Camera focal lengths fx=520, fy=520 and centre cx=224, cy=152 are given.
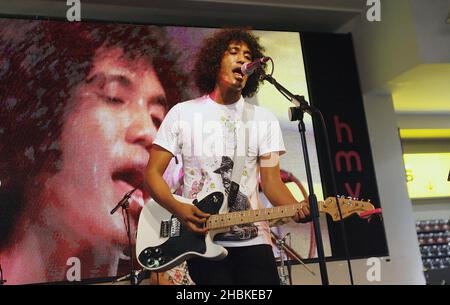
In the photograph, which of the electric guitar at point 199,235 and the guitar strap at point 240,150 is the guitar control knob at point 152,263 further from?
the guitar strap at point 240,150

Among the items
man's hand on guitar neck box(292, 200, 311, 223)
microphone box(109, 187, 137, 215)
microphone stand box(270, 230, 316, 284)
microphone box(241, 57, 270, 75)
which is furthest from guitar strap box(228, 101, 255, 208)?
microphone box(109, 187, 137, 215)

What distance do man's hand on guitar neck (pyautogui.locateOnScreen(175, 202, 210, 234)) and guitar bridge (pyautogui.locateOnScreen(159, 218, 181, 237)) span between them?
25 mm

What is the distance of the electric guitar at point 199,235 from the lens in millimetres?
1918

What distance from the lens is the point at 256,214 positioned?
2.01 meters

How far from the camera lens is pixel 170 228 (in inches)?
80.9

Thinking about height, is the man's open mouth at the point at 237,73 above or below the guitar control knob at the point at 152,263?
above

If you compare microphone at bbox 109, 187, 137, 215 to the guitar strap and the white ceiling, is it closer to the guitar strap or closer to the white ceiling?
the guitar strap

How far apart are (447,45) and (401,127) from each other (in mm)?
587

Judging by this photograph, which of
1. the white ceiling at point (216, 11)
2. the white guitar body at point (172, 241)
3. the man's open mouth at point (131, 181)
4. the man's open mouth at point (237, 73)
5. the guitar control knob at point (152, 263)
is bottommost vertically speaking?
the guitar control knob at point (152, 263)

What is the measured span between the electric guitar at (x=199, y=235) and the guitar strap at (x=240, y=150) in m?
0.09

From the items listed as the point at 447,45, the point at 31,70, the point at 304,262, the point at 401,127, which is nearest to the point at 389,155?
the point at 401,127

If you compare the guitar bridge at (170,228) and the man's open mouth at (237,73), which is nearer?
the guitar bridge at (170,228)

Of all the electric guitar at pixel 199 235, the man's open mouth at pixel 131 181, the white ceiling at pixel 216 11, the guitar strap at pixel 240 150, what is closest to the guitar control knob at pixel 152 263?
the electric guitar at pixel 199 235

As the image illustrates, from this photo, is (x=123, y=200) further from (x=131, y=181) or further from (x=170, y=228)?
(x=170, y=228)
